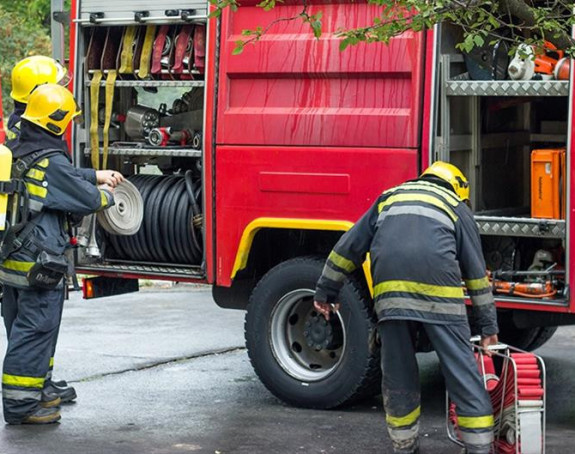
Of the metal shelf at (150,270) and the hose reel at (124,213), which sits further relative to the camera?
the metal shelf at (150,270)

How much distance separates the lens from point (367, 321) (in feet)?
24.8

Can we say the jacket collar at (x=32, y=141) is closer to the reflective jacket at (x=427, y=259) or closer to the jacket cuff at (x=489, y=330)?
the reflective jacket at (x=427, y=259)

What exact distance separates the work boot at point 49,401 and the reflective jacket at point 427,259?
7.41ft

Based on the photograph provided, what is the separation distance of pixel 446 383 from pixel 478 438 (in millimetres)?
294

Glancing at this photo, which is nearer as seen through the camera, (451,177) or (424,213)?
(424,213)

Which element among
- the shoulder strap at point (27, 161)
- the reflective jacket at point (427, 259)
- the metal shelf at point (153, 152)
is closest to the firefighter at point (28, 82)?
the shoulder strap at point (27, 161)

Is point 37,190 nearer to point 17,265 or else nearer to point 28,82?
point 17,265

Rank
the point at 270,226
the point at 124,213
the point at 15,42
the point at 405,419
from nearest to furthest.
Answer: the point at 405,419, the point at 270,226, the point at 124,213, the point at 15,42

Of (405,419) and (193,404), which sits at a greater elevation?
(405,419)

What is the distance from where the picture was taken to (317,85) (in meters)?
7.74

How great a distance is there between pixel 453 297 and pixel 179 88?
3.01 metres

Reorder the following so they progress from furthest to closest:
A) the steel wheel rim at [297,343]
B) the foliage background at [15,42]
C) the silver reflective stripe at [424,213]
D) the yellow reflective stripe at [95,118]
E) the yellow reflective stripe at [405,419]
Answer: the foliage background at [15,42], the yellow reflective stripe at [95,118], the steel wheel rim at [297,343], the yellow reflective stripe at [405,419], the silver reflective stripe at [424,213]

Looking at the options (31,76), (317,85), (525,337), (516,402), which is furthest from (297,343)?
(31,76)

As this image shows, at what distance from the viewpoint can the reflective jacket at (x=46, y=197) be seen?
7445 millimetres
